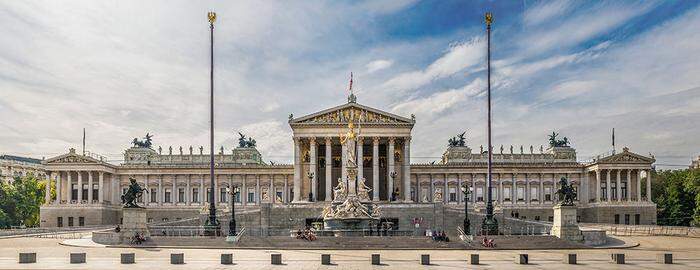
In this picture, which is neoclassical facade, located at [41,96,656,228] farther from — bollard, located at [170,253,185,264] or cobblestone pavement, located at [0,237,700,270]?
bollard, located at [170,253,185,264]

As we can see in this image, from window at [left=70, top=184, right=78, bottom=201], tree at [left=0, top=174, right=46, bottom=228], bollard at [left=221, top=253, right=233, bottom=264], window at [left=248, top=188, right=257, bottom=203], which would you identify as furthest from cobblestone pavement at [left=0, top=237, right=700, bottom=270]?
window at [left=248, top=188, right=257, bottom=203]

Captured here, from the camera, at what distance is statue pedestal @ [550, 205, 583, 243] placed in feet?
169

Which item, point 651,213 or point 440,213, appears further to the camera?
→ point 651,213

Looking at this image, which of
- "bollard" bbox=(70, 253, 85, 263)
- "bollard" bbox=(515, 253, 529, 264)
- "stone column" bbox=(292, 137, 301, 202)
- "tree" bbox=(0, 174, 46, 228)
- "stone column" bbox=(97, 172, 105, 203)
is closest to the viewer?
"bollard" bbox=(70, 253, 85, 263)

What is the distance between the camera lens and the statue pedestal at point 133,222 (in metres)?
52.5

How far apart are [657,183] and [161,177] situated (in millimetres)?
75314

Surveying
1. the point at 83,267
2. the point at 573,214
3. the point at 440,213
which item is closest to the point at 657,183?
the point at 440,213

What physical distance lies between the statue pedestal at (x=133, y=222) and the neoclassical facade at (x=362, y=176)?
124 ft

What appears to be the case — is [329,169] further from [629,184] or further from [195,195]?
[629,184]

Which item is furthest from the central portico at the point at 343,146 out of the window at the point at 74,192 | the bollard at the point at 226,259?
the bollard at the point at 226,259

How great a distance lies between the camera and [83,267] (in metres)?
32.5

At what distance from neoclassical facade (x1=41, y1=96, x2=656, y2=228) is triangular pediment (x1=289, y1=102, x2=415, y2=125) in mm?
126

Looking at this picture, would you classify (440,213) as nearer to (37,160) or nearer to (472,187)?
(472,187)

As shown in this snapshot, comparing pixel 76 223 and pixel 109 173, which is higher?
pixel 109 173
